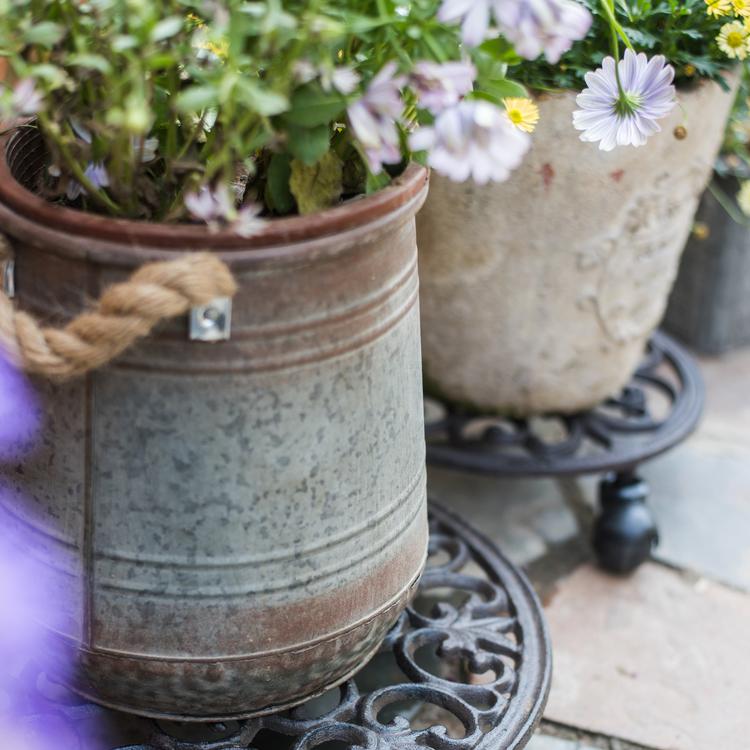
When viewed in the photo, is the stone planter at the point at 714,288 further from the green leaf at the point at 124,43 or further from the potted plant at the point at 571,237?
the green leaf at the point at 124,43

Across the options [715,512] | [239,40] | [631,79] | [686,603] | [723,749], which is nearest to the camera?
[239,40]

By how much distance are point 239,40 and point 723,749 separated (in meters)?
1.20

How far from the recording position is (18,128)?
1151 mm

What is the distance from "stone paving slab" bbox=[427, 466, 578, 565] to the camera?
1958 mm

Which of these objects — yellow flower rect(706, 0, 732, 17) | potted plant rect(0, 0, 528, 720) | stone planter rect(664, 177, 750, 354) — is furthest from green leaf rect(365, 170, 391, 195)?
stone planter rect(664, 177, 750, 354)

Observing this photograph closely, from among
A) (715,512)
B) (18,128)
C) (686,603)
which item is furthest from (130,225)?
(715,512)

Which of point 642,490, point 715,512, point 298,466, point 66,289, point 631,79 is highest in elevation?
point 631,79

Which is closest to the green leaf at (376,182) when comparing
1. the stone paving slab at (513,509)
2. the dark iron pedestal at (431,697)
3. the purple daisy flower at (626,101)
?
the purple daisy flower at (626,101)

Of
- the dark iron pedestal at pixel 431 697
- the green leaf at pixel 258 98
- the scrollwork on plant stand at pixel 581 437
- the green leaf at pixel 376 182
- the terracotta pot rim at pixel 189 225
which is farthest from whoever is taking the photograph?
the scrollwork on plant stand at pixel 581 437

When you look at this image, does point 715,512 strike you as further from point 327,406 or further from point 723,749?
point 327,406

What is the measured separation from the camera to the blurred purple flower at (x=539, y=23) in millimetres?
877

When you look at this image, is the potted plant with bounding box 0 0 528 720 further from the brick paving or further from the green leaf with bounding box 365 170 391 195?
the brick paving

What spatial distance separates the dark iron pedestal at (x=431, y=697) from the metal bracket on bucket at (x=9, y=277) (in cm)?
52

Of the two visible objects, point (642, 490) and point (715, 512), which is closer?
point (642, 490)
